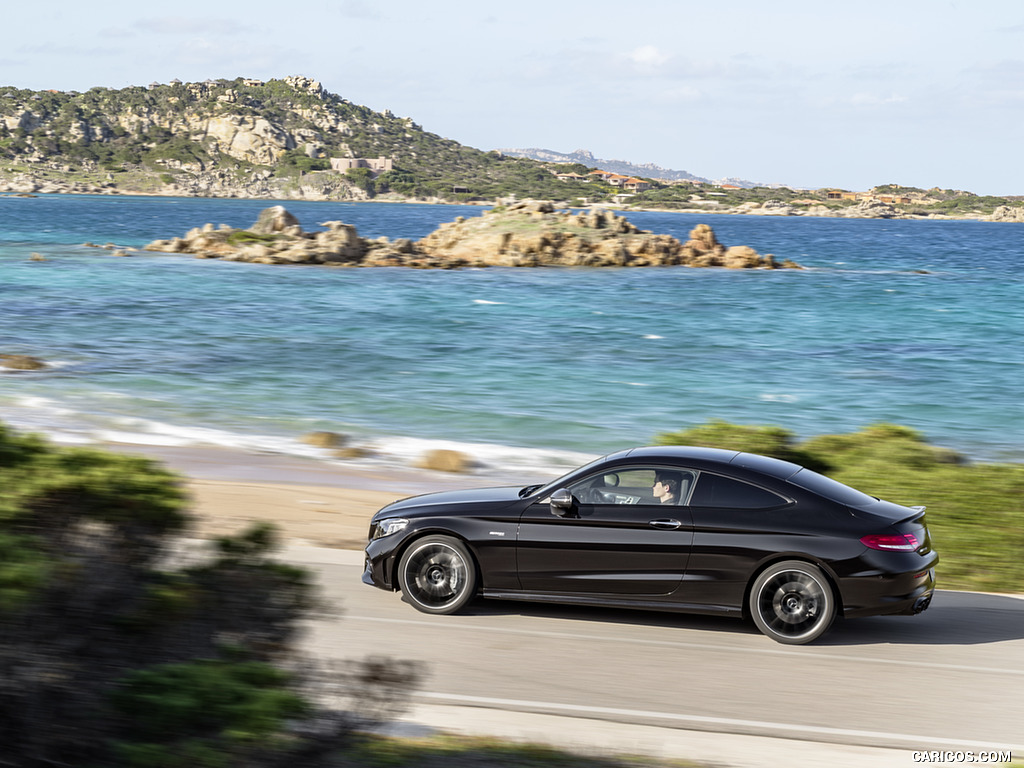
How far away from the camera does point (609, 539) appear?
8344mm

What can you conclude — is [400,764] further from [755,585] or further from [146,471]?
[755,585]

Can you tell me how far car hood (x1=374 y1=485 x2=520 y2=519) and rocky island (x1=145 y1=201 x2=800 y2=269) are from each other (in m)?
52.8

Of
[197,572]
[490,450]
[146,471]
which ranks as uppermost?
[146,471]

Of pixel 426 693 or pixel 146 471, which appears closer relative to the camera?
pixel 146 471

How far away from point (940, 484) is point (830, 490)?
16.7ft

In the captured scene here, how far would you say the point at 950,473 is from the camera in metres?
13.0

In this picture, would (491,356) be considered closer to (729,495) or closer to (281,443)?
(281,443)

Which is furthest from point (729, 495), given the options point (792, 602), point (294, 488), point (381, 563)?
point (294, 488)

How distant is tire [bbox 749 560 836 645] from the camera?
794cm

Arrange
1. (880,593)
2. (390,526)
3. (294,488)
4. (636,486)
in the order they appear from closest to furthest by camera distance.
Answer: (880,593)
(636,486)
(390,526)
(294,488)

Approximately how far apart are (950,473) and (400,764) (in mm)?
10084

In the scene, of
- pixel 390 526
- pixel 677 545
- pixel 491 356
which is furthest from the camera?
pixel 491 356

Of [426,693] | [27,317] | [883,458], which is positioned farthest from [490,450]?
[27,317]

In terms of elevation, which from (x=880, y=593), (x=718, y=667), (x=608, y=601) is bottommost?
(x=718, y=667)
